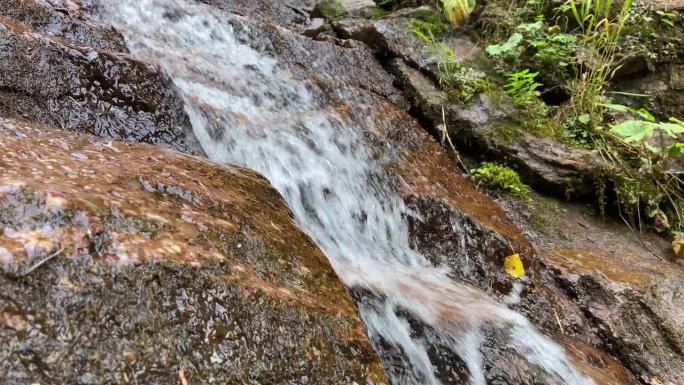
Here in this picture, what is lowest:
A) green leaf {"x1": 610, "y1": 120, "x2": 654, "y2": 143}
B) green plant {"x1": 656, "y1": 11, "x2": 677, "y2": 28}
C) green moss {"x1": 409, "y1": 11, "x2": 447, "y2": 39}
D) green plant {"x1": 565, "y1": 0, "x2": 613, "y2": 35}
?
green leaf {"x1": 610, "y1": 120, "x2": 654, "y2": 143}

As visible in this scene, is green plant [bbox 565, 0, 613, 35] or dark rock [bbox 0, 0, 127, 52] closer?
dark rock [bbox 0, 0, 127, 52]

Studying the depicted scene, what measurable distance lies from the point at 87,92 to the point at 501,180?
333cm

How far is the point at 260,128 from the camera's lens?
12.4 ft

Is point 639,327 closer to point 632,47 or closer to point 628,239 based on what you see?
point 628,239

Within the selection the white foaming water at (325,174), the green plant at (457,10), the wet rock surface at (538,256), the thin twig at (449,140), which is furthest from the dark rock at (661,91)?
the white foaming water at (325,174)

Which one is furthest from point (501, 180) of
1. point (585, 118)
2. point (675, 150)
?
point (675, 150)

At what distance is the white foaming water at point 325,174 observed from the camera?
2.73m

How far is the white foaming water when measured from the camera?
8.96ft

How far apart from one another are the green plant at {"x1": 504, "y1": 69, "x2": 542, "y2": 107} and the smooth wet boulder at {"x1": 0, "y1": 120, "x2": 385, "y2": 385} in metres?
3.65

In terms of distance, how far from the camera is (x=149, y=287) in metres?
1.39

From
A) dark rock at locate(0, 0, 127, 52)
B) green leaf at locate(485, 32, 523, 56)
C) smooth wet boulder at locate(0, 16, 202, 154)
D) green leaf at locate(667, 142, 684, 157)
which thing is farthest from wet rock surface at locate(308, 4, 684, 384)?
Result: dark rock at locate(0, 0, 127, 52)

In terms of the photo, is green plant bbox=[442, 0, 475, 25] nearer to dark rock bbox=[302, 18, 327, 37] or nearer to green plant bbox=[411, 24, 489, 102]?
green plant bbox=[411, 24, 489, 102]

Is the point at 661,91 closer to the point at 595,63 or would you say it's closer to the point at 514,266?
the point at 595,63

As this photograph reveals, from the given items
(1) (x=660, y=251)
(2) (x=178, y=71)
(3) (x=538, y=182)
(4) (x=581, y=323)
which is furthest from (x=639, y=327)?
(2) (x=178, y=71)
